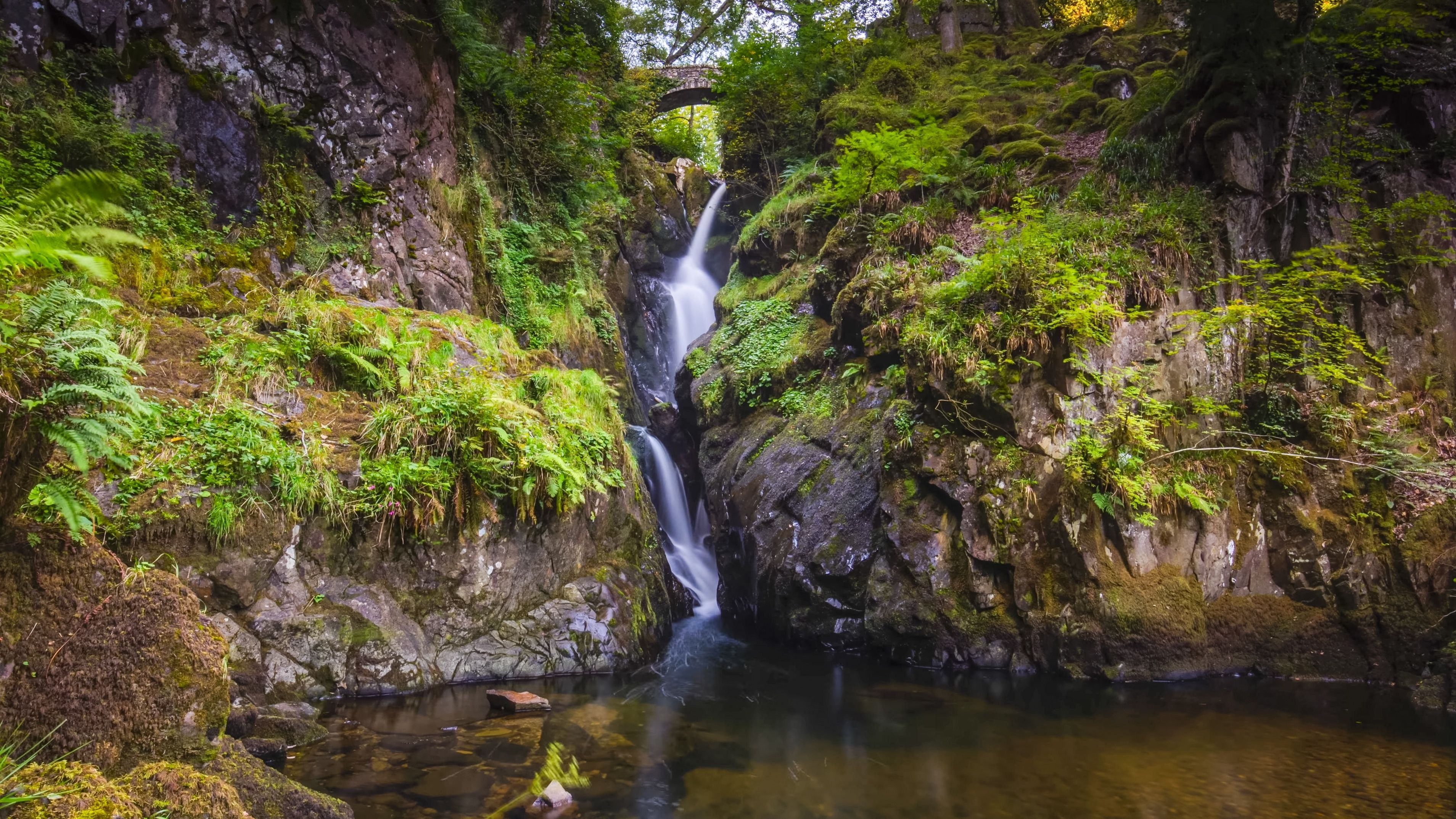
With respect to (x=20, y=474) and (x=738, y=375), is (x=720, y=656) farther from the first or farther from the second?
(x=20, y=474)

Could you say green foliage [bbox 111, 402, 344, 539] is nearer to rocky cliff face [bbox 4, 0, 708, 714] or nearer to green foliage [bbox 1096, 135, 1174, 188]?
rocky cliff face [bbox 4, 0, 708, 714]

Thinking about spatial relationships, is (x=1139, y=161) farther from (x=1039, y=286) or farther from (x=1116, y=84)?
(x=1116, y=84)

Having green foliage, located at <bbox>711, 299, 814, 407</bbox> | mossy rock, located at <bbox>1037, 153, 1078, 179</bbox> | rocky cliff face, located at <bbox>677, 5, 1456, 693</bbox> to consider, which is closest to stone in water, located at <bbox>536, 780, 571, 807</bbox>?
rocky cliff face, located at <bbox>677, 5, 1456, 693</bbox>

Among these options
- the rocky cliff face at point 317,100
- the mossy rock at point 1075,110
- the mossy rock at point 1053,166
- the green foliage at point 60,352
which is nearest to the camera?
the green foliage at point 60,352

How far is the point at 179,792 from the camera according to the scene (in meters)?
2.74

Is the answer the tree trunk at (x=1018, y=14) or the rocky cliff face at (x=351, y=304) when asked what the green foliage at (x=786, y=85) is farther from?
the rocky cliff face at (x=351, y=304)

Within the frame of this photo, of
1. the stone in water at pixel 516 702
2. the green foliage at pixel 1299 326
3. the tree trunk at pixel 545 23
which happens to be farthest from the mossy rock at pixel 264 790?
the tree trunk at pixel 545 23

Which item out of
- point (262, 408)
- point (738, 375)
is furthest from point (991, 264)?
point (262, 408)

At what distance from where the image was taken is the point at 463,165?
1173 centimetres

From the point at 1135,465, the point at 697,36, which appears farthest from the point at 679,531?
the point at 697,36

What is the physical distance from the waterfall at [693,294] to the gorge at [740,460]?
392 centimetres

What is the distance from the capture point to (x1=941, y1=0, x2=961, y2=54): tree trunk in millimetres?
17234

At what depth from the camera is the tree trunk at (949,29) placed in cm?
1723

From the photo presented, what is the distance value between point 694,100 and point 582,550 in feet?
63.8
